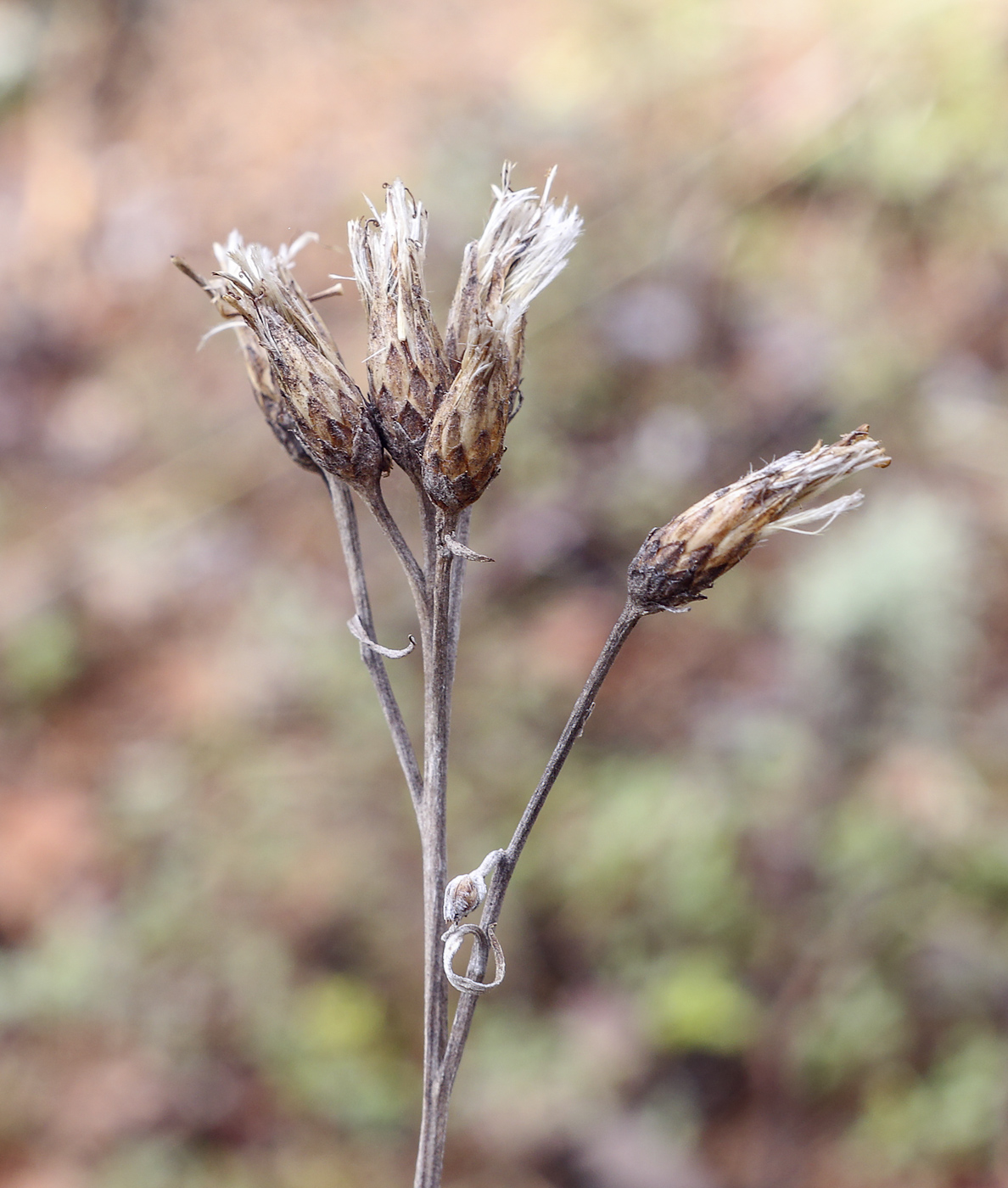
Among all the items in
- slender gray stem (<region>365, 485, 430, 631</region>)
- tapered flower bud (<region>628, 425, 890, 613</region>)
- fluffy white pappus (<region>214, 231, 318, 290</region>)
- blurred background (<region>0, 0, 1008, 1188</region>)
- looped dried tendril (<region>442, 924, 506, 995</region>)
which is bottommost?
looped dried tendril (<region>442, 924, 506, 995</region>)

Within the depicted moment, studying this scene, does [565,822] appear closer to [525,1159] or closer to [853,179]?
[525,1159]

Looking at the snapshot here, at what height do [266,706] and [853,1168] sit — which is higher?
[266,706]

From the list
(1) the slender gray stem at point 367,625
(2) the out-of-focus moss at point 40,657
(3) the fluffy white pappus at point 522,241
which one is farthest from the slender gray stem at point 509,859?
(2) the out-of-focus moss at point 40,657

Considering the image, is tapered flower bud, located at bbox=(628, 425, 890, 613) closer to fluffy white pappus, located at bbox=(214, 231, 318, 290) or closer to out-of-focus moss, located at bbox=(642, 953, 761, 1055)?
fluffy white pappus, located at bbox=(214, 231, 318, 290)

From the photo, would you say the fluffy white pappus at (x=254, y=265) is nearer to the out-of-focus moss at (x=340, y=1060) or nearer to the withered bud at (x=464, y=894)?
the withered bud at (x=464, y=894)

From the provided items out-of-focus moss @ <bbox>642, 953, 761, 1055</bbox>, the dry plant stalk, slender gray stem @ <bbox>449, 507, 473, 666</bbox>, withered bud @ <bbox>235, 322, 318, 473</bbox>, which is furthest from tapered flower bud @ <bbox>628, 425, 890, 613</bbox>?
out-of-focus moss @ <bbox>642, 953, 761, 1055</bbox>

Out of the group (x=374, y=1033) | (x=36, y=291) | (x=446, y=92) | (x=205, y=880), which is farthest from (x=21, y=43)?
(x=374, y=1033)

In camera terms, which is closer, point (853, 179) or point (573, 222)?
point (573, 222)

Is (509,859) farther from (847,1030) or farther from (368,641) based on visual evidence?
(847,1030)
